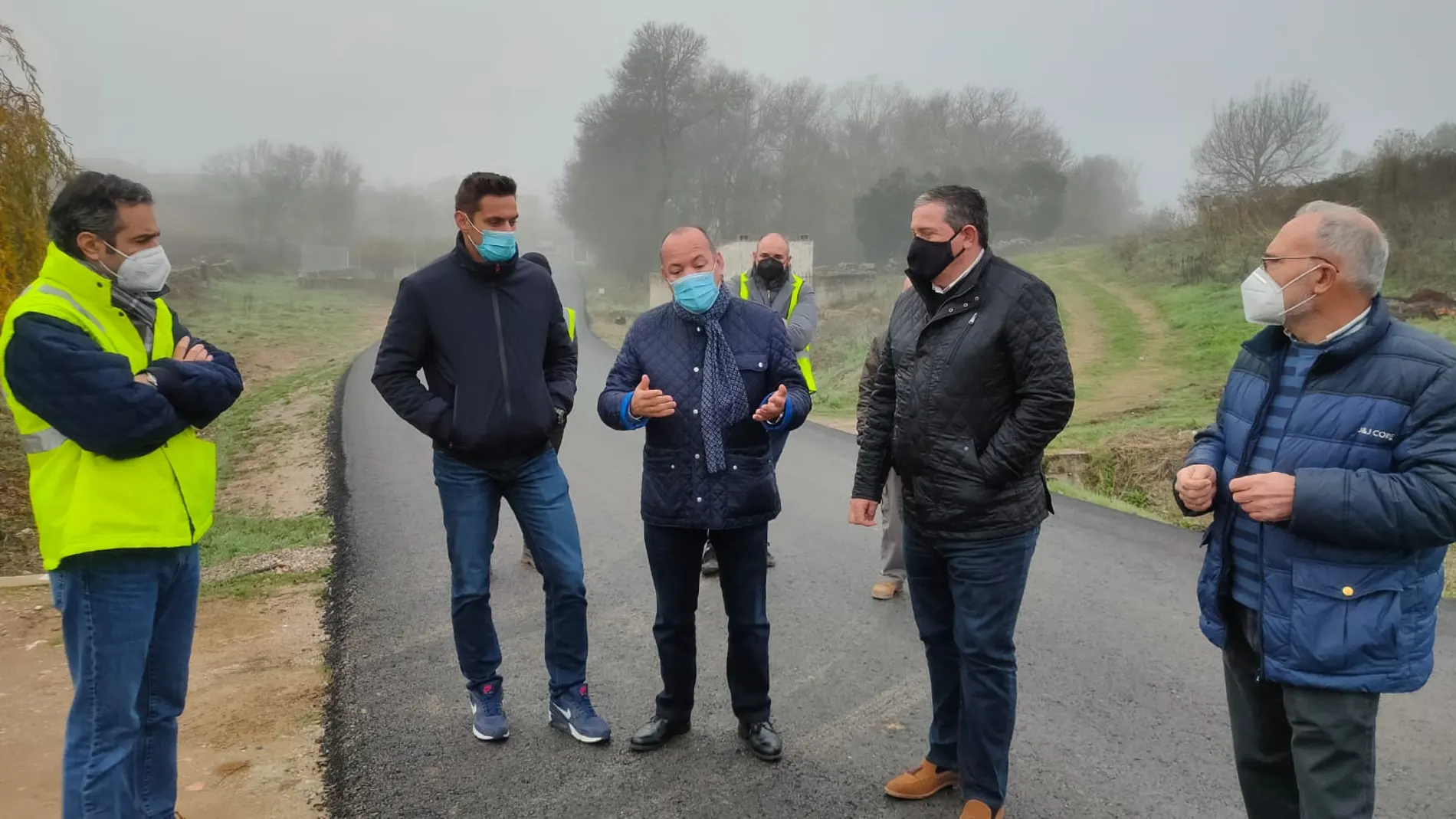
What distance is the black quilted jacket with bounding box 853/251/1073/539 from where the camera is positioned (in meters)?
3.07

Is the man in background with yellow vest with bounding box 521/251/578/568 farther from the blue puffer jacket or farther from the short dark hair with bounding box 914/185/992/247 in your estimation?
the blue puffer jacket

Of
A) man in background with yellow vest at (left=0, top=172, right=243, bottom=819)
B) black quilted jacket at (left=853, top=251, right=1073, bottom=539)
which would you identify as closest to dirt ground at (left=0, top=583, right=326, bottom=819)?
man in background with yellow vest at (left=0, top=172, right=243, bottom=819)

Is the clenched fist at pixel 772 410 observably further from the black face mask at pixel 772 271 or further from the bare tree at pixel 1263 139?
the bare tree at pixel 1263 139

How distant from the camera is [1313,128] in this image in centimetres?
4403

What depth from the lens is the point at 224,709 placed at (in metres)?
4.30

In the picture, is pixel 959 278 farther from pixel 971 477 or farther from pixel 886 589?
pixel 886 589

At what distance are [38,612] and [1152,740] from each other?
5.99 m

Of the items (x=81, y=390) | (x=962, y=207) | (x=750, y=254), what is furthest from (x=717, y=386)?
(x=750, y=254)

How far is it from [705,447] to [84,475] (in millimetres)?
1971

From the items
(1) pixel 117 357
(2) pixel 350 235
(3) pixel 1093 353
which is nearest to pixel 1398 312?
(3) pixel 1093 353

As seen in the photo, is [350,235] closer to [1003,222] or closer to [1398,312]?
[1003,222]

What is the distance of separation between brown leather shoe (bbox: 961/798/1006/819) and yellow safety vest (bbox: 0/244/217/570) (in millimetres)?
2654

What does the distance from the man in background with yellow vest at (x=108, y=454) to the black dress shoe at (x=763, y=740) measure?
6.89ft

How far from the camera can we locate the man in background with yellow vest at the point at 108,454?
8.86ft
